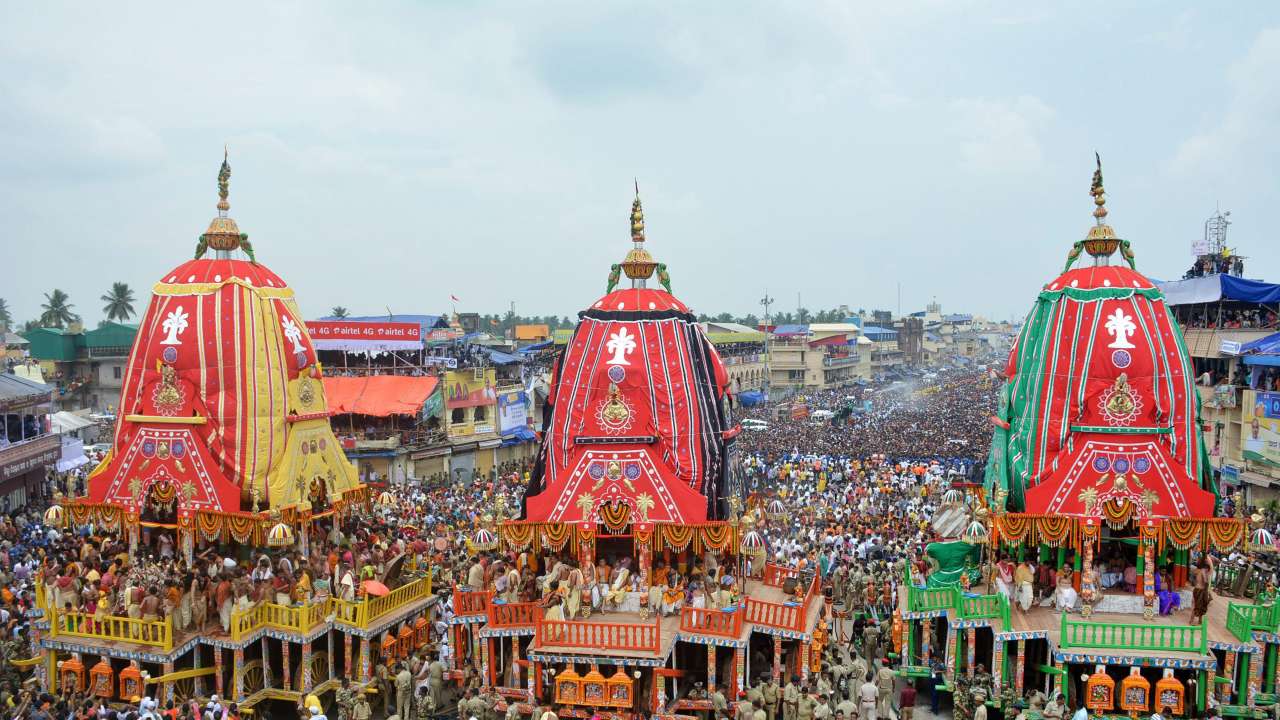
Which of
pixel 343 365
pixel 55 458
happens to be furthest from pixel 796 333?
pixel 55 458

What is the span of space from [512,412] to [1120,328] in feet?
113

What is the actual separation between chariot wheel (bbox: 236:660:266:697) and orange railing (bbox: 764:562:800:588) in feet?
33.5

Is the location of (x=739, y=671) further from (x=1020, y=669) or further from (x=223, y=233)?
(x=223, y=233)

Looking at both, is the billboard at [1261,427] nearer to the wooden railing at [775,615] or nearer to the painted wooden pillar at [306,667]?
the wooden railing at [775,615]

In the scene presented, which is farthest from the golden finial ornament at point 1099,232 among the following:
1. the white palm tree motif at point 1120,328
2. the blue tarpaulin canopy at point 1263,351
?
the blue tarpaulin canopy at point 1263,351

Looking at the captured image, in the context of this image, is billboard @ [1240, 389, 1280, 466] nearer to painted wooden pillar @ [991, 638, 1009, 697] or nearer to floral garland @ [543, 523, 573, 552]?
painted wooden pillar @ [991, 638, 1009, 697]

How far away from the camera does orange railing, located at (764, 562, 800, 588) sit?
1950cm

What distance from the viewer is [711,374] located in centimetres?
1959

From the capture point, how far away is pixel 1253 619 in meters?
15.8

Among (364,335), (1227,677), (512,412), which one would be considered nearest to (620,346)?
(1227,677)

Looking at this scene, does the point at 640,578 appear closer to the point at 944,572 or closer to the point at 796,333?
the point at 944,572

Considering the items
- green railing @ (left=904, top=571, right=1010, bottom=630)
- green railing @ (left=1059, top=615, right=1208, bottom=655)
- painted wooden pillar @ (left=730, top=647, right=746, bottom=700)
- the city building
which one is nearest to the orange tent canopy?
the city building

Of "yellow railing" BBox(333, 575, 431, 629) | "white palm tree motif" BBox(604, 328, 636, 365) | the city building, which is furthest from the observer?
the city building

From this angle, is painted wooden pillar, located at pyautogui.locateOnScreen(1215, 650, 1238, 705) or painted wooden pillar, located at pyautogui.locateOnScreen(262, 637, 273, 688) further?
painted wooden pillar, located at pyautogui.locateOnScreen(262, 637, 273, 688)
